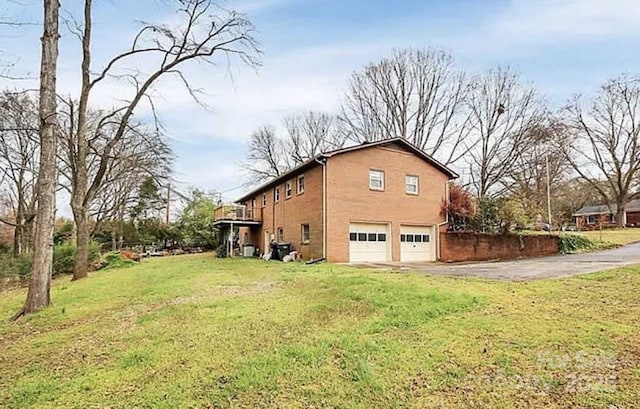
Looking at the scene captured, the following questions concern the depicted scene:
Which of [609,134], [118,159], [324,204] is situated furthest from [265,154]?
[609,134]

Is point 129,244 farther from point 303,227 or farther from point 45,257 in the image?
point 45,257

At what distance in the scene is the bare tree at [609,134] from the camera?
36.8 meters

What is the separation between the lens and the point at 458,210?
22.2m

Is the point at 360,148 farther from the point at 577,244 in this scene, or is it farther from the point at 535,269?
the point at 577,244

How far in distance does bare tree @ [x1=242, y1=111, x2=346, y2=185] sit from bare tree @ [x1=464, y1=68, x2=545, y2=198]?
13.7 m

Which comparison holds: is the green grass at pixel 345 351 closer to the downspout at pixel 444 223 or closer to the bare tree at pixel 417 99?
the downspout at pixel 444 223

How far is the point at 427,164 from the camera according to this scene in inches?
867

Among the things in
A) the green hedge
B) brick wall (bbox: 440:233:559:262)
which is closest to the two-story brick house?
brick wall (bbox: 440:233:559:262)

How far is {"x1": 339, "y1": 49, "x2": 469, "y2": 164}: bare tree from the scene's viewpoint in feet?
109

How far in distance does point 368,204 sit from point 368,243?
1842mm

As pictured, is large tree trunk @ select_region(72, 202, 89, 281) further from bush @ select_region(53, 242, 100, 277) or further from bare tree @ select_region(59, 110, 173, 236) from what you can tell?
bush @ select_region(53, 242, 100, 277)

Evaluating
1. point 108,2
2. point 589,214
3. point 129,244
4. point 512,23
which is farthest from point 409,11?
point 589,214

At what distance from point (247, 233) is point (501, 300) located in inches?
1074

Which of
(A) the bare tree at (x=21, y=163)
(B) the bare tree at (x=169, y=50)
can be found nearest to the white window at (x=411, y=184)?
(B) the bare tree at (x=169, y=50)
